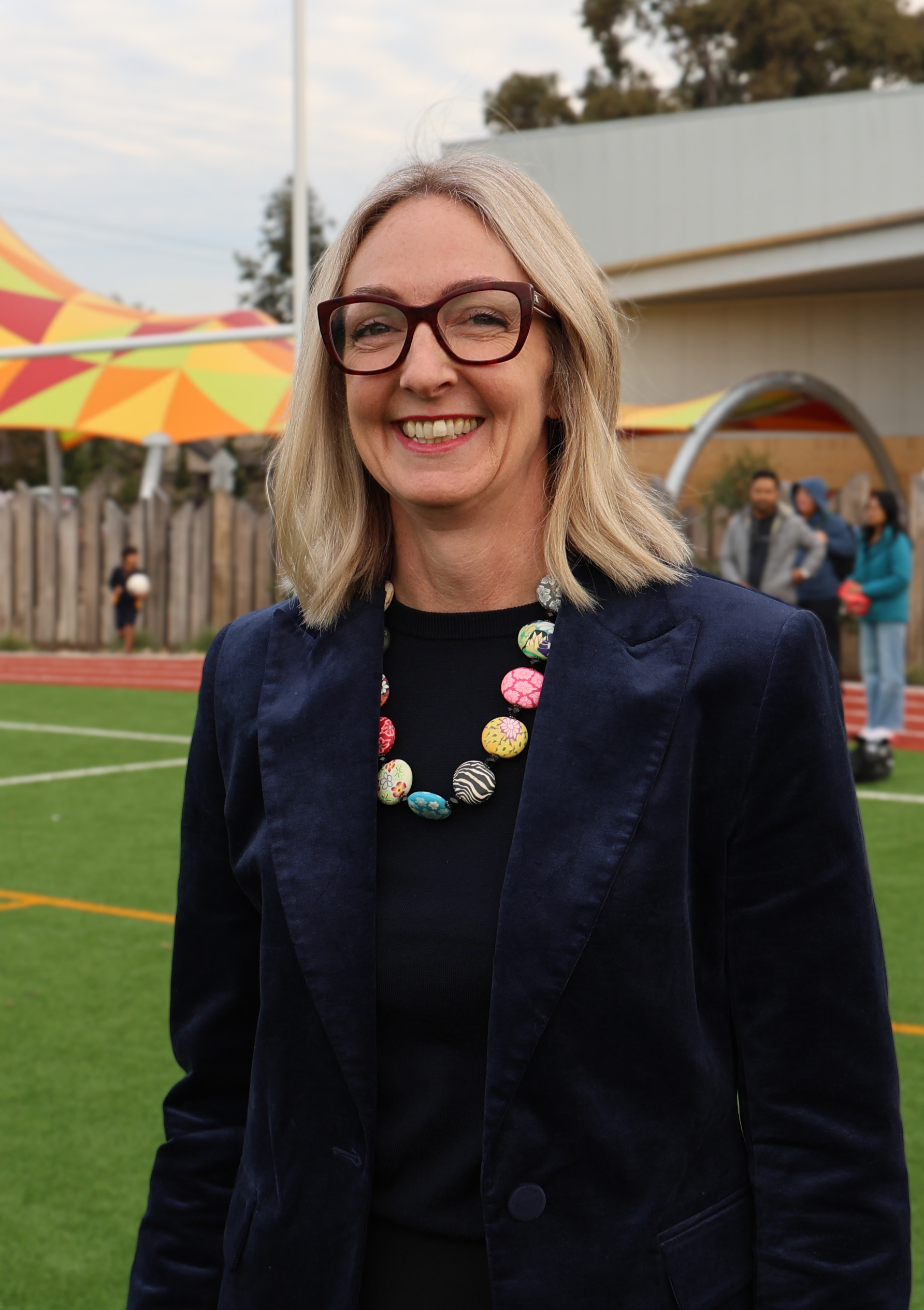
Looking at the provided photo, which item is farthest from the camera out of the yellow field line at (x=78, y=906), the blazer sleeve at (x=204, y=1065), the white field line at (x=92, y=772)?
the white field line at (x=92, y=772)

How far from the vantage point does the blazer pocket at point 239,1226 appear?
5.82ft

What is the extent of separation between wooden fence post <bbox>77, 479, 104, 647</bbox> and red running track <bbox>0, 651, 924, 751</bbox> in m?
0.80

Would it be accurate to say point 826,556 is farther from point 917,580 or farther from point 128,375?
point 128,375

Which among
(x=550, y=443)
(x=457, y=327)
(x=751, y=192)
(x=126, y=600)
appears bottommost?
(x=126, y=600)

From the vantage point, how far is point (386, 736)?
186 cm

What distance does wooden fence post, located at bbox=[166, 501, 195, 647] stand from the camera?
68.2 feet

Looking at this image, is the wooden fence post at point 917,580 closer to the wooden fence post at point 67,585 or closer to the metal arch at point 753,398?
the metal arch at point 753,398

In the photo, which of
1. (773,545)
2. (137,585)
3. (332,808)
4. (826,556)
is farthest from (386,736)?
(137,585)

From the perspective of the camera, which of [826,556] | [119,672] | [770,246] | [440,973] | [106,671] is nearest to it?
[440,973]

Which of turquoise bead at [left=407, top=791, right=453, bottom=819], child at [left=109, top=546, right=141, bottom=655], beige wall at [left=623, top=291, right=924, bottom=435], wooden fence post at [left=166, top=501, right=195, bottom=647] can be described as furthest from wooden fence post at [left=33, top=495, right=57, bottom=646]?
turquoise bead at [left=407, top=791, right=453, bottom=819]

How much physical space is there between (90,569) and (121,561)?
0.62 meters

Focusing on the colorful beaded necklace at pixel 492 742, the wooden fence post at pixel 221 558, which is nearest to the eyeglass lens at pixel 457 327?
the colorful beaded necklace at pixel 492 742

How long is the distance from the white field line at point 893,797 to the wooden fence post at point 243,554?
1229cm

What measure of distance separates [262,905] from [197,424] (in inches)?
830
